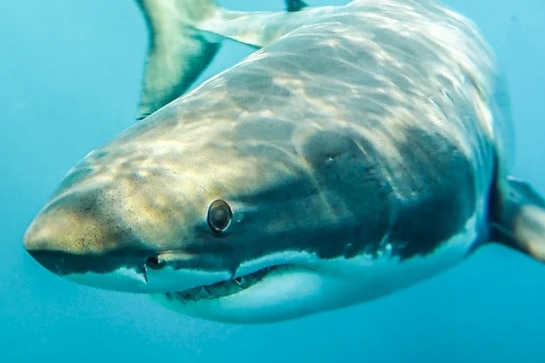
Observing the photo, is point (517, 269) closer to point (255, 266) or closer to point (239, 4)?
point (239, 4)

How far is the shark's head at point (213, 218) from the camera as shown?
1793 mm

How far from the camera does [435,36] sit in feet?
11.5

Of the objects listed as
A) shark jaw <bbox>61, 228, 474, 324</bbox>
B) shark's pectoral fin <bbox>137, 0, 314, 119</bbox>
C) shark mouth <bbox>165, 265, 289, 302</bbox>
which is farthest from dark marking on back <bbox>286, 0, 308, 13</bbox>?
shark mouth <bbox>165, 265, 289, 302</bbox>

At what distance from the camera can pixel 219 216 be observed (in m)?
1.92

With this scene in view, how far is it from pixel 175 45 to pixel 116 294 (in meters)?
15.7

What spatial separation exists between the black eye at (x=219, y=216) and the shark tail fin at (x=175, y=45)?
2.81 meters

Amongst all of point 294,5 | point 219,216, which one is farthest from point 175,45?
point 219,216

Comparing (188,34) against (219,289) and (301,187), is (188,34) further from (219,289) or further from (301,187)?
(219,289)

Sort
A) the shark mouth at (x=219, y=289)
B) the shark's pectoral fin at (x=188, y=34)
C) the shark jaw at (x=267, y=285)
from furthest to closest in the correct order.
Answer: the shark's pectoral fin at (x=188, y=34), the shark mouth at (x=219, y=289), the shark jaw at (x=267, y=285)

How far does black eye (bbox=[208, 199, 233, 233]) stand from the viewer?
1911 millimetres

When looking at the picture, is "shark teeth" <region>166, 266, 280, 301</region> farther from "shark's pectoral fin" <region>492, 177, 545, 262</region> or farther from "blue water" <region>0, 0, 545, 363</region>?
"blue water" <region>0, 0, 545, 363</region>

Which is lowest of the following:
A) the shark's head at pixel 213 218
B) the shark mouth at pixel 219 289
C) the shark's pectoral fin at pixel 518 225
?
the shark's pectoral fin at pixel 518 225

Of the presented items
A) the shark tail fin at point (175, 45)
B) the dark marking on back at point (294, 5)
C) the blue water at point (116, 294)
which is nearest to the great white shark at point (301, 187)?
the dark marking on back at point (294, 5)

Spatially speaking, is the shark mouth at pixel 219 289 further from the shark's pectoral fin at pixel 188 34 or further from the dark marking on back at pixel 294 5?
the dark marking on back at pixel 294 5
